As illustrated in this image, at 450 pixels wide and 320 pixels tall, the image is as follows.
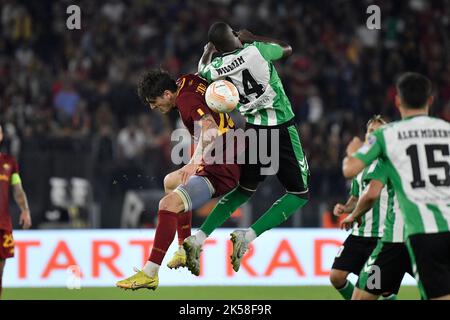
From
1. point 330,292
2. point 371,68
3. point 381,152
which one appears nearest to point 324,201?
point 330,292

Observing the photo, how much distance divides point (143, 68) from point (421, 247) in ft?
40.9

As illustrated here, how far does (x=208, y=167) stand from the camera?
843 centimetres

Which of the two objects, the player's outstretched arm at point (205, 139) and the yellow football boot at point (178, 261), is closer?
the player's outstretched arm at point (205, 139)

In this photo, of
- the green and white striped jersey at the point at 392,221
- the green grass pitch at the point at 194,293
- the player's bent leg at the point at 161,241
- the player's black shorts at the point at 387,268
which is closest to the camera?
the green and white striped jersey at the point at 392,221

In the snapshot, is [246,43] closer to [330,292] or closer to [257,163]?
[257,163]

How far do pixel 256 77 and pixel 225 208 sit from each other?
114cm

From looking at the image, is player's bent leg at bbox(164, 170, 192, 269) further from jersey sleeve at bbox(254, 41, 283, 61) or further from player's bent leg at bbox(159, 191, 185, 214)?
jersey sleeve at bbox(254, 41, 283, 61)

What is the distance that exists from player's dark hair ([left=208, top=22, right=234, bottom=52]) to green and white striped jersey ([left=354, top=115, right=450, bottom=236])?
2188 mm

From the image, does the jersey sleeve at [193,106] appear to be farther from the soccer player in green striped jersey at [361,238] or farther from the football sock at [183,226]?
the soccer player in green striped jersey at [361,238]

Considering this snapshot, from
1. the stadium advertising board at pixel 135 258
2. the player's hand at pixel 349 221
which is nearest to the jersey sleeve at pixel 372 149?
the player's hand at pixel 349 221

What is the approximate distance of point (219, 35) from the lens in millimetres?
8445

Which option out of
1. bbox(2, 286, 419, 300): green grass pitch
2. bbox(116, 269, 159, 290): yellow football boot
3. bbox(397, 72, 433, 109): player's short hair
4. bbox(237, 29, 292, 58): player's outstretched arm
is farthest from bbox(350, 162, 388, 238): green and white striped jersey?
bbox(2, 286, 419, 300): green grass pitch

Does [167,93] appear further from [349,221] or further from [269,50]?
[349,221]

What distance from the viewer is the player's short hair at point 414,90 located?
6527 mm
